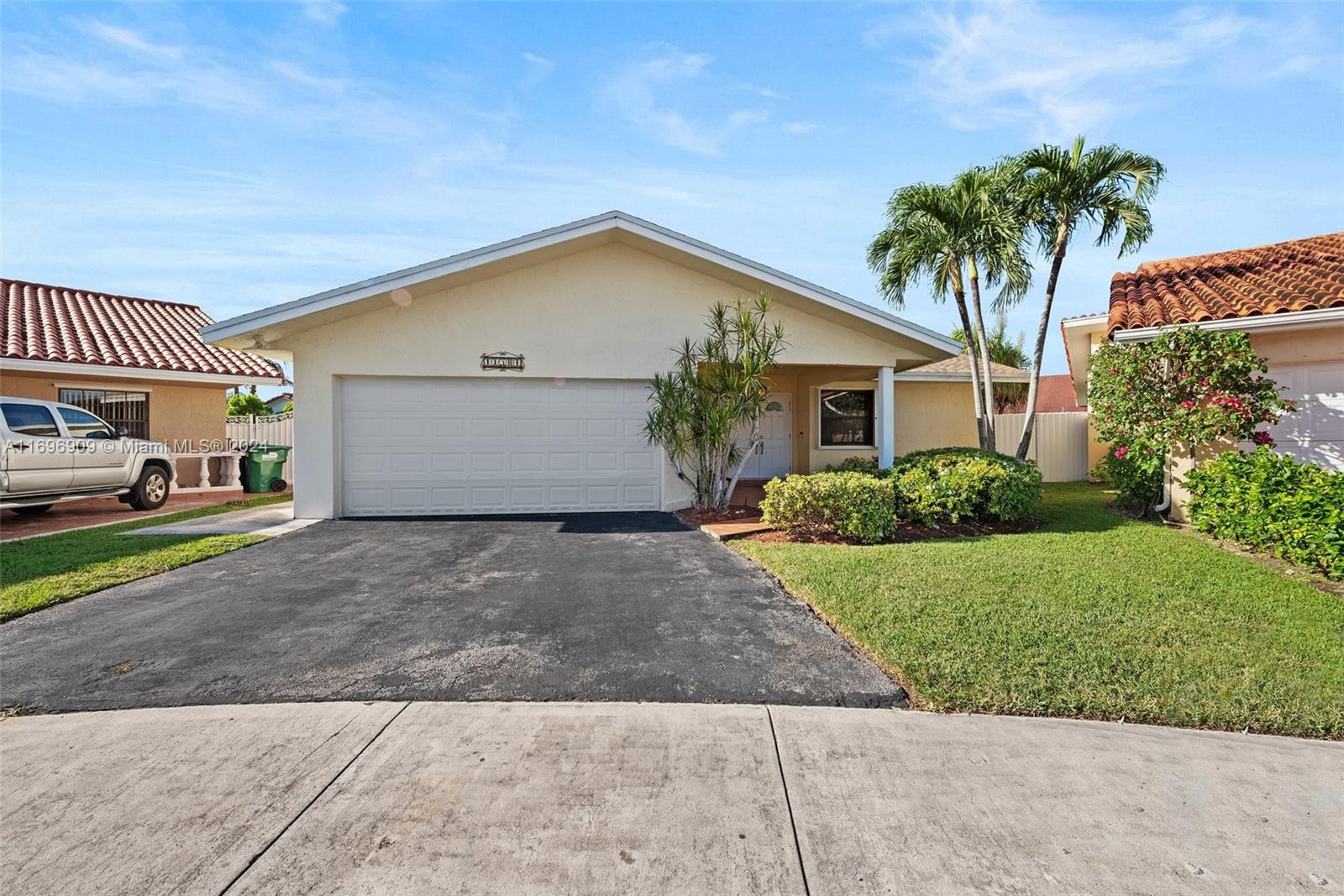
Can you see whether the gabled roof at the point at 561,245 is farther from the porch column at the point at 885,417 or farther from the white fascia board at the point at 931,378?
the white fascia board at the point at 931,378

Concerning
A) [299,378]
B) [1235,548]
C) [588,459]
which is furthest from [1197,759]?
[299,378]

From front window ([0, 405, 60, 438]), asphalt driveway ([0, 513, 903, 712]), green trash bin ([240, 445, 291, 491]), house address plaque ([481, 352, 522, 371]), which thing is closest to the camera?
asphalt driveway ([0, 513, 903, 712])

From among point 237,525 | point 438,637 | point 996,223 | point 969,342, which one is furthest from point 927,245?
point 237,525

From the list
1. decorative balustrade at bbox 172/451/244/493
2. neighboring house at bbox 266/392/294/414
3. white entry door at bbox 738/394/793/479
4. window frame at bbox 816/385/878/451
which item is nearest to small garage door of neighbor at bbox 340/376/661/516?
white entry door at bbox 738/394/793/479

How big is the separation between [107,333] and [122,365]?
8.26ft

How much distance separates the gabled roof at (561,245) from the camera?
30.4 ft

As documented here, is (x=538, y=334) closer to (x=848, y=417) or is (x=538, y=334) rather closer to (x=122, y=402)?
(x=848, y=417)

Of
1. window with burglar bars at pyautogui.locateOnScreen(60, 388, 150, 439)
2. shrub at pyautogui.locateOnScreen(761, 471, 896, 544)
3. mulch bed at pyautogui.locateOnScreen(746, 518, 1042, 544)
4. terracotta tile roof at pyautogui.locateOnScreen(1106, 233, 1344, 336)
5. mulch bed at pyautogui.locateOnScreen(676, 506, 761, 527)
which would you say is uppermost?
terracotta tile roof at pyautogui.locateOnScreen(1106, 233, 1344, 336)

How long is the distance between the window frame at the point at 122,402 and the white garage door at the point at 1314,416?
19761 millimetres

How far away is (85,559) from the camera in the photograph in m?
7.27

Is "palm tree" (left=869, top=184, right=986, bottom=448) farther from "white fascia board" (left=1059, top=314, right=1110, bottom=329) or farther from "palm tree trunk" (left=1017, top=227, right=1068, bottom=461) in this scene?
"white fascia board" (left=1059, top=314, right=1110, bottom=329)

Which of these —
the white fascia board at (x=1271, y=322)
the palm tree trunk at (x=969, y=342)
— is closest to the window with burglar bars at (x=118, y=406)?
the palm tree trunk at (x=969, y=342)

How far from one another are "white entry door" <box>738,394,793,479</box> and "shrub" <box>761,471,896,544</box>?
23.1 feet

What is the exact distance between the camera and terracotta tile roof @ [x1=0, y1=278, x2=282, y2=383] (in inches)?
505
